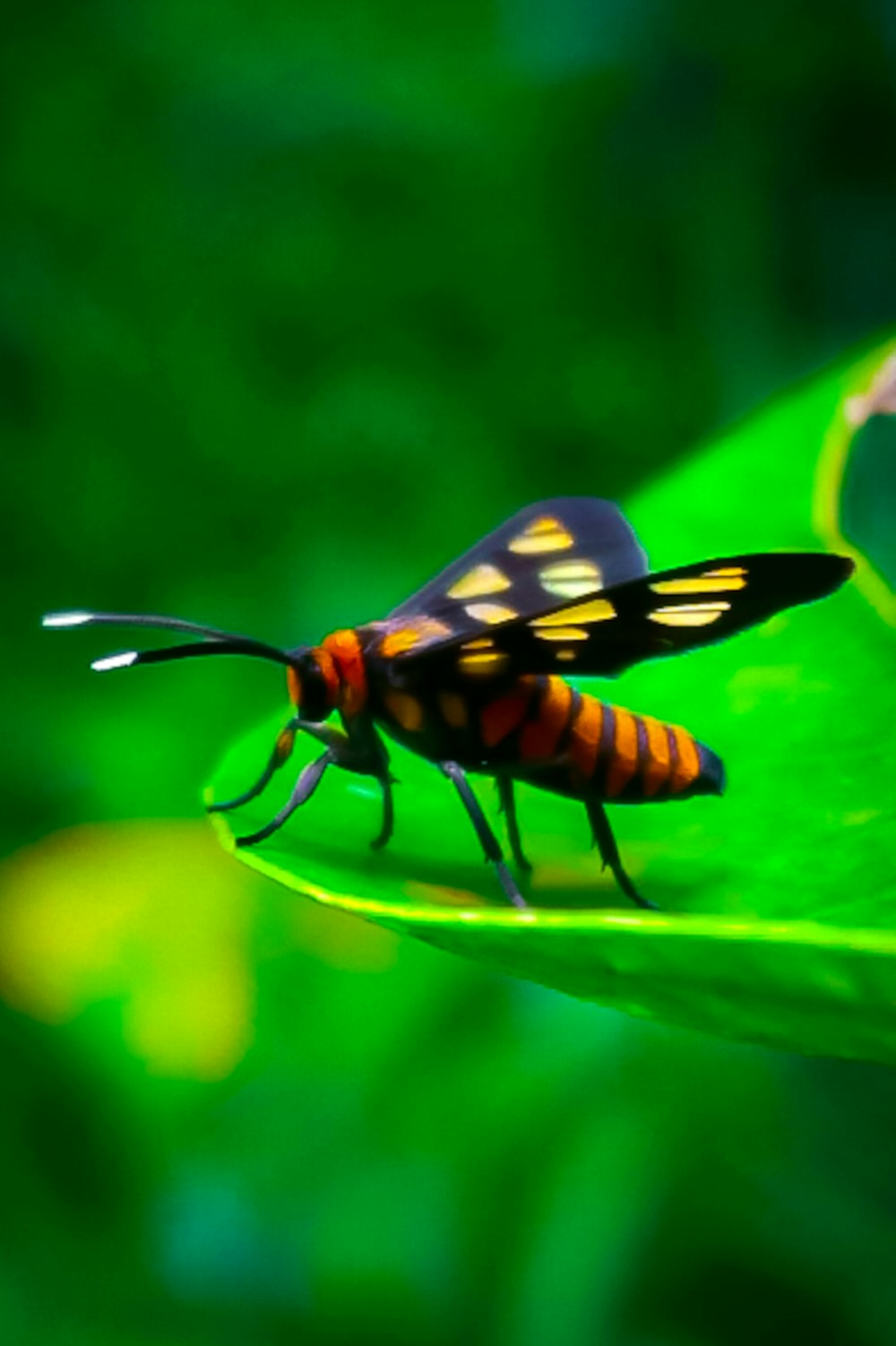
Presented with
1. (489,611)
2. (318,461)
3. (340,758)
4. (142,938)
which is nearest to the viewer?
(340,758)

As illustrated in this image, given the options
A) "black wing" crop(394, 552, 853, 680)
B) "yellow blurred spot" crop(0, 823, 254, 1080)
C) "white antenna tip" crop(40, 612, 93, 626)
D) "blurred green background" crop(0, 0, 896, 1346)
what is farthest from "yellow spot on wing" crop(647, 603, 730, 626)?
"yellow blurred spot" crop(0, 823, 254, 1080)

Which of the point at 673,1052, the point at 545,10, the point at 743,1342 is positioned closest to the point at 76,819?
the point at 673,1052

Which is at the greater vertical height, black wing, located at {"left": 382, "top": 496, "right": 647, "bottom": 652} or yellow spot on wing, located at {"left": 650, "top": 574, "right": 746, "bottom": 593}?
black wing, located at {"left": 382, "top": 496, "right": 647, "bottom": 652}

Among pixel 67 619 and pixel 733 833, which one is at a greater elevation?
pixel 67 619

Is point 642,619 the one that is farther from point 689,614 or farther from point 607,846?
point 607,846

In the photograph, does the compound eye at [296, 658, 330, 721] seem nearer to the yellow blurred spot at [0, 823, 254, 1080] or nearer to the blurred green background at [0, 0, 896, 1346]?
the blurred green background at [0, 0, 896, 1346]

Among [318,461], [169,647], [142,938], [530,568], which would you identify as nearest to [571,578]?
[530,568]
